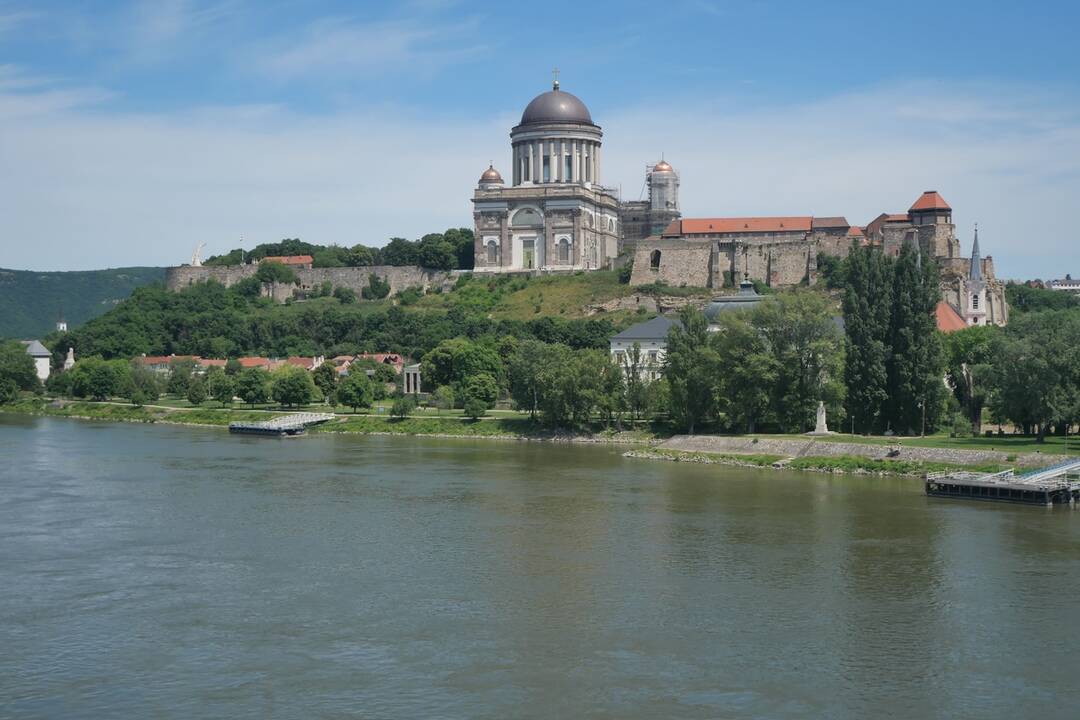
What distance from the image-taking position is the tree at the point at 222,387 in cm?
6162

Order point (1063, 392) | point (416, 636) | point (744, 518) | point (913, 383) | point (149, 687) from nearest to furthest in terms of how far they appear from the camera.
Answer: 1. point (149, 687)
2. point (416, 636)
3. point (744, 518)
4. point (1063, 392)
5. point (913, 383)

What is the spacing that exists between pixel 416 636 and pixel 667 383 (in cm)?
2829

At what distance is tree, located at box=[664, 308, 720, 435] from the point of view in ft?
143

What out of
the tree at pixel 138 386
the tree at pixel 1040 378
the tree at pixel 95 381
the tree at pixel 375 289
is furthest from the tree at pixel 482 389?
the tree at pixel 375 289

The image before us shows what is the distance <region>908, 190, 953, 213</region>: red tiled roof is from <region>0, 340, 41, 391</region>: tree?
46.8 m

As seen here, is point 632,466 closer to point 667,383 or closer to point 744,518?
point 667,383

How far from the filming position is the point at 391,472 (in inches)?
1470

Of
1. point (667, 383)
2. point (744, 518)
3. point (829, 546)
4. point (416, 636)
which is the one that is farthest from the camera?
point (667, 383)

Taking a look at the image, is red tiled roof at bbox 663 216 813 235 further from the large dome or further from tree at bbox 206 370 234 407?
tree at bbox 206 370 234 407

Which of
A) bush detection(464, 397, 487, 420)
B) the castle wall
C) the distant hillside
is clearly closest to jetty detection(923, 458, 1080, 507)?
bush detection(464, 397, 487, 420)

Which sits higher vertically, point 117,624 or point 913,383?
point 913,383

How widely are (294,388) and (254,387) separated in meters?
2.96

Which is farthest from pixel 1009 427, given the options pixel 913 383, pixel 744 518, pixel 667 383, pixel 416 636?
pixel 416 636

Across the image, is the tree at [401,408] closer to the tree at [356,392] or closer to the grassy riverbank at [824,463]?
the tree at [356,392]
